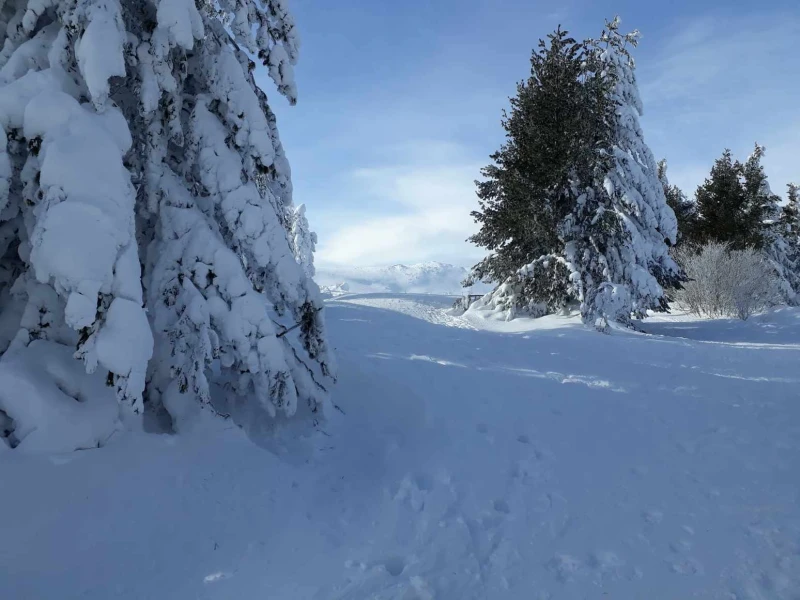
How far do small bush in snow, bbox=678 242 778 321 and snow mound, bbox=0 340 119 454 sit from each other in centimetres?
2118

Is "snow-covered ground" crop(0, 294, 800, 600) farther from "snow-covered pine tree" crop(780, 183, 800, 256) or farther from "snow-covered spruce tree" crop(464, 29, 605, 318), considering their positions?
"snow-covered pine tree" crop(780, 183, 800, 256)

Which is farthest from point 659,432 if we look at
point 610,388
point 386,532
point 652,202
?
point 652,202

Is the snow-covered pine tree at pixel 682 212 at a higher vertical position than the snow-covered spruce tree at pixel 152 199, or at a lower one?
higher

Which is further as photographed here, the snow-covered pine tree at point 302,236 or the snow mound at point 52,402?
the snow-covered pine tree at point 302,236

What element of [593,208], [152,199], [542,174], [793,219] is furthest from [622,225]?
[793,219]

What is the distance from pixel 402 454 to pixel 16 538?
154 inches

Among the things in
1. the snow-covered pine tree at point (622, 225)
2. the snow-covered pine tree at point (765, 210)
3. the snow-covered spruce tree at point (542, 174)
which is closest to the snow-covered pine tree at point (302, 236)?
the snow-covered spruce tree at point (542, 174)

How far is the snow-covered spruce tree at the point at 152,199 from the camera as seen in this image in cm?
377

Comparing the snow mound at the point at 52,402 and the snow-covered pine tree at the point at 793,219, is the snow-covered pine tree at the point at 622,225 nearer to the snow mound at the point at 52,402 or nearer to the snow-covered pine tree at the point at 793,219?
the snow mound at the point at 52,402

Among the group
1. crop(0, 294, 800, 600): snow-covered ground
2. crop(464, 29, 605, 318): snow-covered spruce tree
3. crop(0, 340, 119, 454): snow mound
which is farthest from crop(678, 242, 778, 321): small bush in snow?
crop(0, 340, 119, 454): snow mound

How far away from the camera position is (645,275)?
15359 mm

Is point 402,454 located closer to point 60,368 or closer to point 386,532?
point 386,532

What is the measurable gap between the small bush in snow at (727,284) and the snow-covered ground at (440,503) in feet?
42.3

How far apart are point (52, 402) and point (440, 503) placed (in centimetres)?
376
